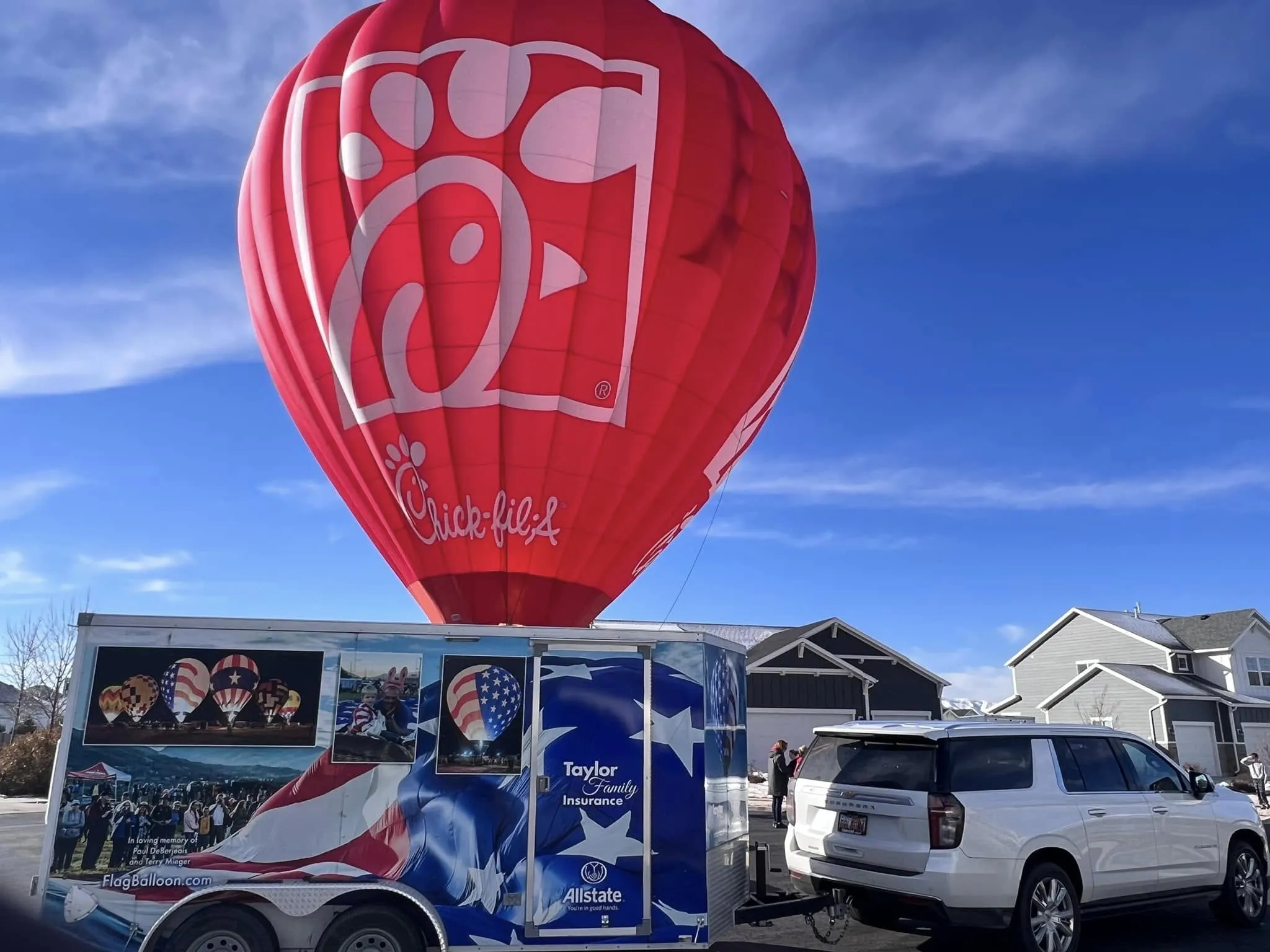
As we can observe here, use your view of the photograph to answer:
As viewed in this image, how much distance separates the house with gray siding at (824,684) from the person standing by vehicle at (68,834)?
26527 mm

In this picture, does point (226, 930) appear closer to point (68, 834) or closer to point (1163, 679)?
point (68, 834)

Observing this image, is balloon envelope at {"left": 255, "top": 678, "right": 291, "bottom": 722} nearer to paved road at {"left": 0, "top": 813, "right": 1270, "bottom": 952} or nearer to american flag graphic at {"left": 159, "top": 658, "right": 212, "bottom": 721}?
american flag graphic at {"left": 159, "top": 658, "right": 212, "bottom": 721}

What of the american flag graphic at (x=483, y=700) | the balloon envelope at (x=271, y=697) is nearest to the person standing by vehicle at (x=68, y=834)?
the balloon envelope at (x=271, y=697)

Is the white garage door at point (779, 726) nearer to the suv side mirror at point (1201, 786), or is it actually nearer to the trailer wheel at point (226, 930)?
the suv side mirror at point (1201, 786)

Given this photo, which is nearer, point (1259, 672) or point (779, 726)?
point (779, 726)

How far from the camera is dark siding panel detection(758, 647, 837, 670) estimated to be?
114 feet

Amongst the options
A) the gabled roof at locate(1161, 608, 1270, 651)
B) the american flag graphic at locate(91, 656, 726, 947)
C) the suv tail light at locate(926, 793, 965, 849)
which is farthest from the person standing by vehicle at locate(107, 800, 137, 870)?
the gabled roof at locate(1161, 608, 1270, 651)

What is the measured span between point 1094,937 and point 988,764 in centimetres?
258

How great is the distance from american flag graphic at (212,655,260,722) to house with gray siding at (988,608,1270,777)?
40.0 metres

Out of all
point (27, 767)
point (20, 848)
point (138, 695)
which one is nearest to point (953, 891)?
point (138, 695)

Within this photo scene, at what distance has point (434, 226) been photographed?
12531 millimetres

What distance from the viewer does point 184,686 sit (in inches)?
266

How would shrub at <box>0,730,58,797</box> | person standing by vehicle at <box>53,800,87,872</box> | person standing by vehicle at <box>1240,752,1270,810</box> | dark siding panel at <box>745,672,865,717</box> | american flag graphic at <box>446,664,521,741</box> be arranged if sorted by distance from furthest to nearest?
dark siding panel at <box>745,672,865,717</box> < shrub at <box>0,730,58,797</box> < person standing by vehicle at <box>1240,752,1270,810</box> < american flag graphic at <box>446,664,521,741</box> < person standing by vehicle at <box>53,800,87,872</box>

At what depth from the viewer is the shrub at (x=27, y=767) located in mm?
28609
